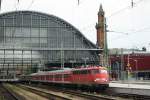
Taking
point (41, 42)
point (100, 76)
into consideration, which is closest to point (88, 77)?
point (100, 76)

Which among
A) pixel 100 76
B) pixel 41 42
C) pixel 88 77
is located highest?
pixel 41 42

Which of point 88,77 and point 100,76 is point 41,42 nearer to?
point 88,77

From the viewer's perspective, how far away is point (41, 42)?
139750 millimetres

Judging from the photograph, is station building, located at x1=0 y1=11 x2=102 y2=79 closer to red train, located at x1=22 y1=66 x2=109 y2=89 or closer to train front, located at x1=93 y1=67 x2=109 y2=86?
red train, located at x1=22 y1=66 x2=109 y2=89

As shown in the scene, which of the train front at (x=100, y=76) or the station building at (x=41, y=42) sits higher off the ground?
the station building at (x=41, y=42)

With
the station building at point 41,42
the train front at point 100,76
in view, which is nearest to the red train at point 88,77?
the train front at point 100,76

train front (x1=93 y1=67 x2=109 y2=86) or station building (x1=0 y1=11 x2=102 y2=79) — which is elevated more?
station building (x1=0 y1=11 x2=102 y2=79)

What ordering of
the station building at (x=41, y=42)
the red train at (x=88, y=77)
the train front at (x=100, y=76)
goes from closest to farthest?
the train front at (x=100, y=76), the red train at (x=88, y=77), the station building at (x=41, y=42)

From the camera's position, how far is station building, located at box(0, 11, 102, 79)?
137000 mm

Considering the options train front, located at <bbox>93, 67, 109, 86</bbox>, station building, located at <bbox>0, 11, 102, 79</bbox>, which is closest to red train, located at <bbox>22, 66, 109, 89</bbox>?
train front, located at <bbox>93, 67, 109, 86</bbox>

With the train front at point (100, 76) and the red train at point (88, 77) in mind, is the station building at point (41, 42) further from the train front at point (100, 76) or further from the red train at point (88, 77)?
the train front at point (100, 76)

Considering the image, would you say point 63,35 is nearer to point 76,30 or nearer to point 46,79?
point 76,30

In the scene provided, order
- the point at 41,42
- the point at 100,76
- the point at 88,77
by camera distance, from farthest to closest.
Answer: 1. the point at 41,42
2. the point at 88,77
3. the point at 100,76

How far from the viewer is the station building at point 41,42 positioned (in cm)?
13700
